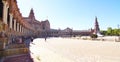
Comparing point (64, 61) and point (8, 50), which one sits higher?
point (8, 50)

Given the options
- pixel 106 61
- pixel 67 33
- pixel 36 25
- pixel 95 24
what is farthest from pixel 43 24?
pixel 106 61

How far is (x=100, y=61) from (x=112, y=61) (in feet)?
3.08

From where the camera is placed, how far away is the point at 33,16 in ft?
492

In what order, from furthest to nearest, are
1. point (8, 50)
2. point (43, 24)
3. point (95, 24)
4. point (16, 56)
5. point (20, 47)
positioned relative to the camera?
point (43, 24)
point (95, 24)
point (20, 47)
point (16, 56)
point (8, 50)

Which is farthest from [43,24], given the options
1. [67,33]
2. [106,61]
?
[106,61]

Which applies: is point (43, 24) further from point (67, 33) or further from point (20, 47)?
point (20, 47)

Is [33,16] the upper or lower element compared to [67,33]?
upper

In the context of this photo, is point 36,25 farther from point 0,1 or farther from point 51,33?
point 0,1

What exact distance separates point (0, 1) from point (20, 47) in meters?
4.31

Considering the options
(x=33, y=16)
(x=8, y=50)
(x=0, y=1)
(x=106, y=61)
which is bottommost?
(x=106, y=61)

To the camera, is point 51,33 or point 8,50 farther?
point 51,33

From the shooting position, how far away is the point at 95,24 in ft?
463

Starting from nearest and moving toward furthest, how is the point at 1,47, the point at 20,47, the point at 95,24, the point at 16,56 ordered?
the point at 1,47 < the point at 16,56 < the point at 20,47 < the point at 95,24

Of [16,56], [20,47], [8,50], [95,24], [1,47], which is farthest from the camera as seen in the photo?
[95,24]
